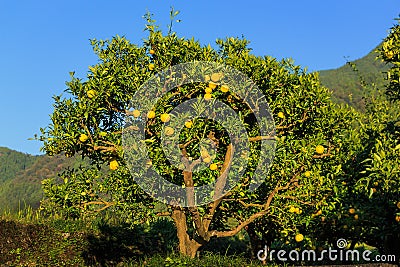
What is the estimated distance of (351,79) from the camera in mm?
101562

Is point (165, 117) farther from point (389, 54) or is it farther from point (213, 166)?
point (389, 54)

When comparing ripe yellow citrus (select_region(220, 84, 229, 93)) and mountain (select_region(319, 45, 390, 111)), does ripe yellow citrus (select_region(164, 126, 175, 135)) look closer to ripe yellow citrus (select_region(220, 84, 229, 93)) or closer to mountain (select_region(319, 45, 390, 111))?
ripe yellow citrus (select_region(220, 84, 229, 93))

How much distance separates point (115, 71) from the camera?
10375 millimetres

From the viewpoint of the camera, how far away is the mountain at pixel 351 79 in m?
79.7

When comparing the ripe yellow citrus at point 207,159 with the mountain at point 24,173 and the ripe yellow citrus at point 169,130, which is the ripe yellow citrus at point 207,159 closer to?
the ripe yellow citrus at point 169,130

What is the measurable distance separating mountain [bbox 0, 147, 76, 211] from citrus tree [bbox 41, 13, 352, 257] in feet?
266

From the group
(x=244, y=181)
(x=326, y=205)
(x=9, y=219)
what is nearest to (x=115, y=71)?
(x=244, y=181)

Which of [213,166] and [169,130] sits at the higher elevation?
[169,130]

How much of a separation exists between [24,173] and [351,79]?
86.2 meters

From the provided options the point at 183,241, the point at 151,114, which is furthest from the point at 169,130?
the point at 183,241

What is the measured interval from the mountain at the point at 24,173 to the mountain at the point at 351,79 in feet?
171

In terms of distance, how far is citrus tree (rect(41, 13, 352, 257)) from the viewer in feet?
32.3

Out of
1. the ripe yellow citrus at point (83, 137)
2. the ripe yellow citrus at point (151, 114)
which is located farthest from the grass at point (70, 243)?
the ripe yellow citrus at point (151, 114)

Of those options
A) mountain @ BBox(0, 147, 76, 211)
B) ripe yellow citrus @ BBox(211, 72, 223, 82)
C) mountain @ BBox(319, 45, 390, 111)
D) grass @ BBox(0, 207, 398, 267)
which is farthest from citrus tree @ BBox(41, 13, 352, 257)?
mountain @ BBox(0, 147, 76, 211)
